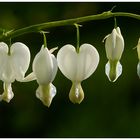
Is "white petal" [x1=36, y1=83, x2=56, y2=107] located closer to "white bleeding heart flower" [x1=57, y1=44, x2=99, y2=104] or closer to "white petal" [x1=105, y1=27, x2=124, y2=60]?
"white bleeding heart flower" [x1=57, y1=44, x2=99, y2=104]

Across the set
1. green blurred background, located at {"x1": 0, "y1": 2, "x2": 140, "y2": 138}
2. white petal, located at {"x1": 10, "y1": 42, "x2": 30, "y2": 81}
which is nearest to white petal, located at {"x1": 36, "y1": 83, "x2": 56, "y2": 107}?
white petal, located at {"x1": 10, "y1": 42, "x2": 30, "y2": 81}

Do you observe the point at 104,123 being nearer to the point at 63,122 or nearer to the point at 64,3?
the point at 63,122

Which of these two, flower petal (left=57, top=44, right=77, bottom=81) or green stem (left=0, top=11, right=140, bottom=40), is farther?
flower petal (left=57, top=44, right=77, bottom=81)

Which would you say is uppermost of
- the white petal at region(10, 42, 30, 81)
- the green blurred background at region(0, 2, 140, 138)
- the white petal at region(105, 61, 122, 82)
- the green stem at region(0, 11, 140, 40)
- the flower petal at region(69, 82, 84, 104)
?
the green stem at region(0, 11, 140, 40)

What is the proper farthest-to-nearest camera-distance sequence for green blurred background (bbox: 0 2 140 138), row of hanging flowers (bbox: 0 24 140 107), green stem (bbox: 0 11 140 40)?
green blurred background (bbox: 0 2 140 138) → row of hanging flowers (bbox: 0 24 140 107) → green stem (bbox: 0 11 140 40)

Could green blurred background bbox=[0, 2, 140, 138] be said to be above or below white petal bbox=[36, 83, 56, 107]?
below

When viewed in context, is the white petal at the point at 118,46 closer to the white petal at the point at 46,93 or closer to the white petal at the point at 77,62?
the white petal at the point at 77,62

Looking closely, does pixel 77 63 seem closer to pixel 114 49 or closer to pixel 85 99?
pixel 114 49

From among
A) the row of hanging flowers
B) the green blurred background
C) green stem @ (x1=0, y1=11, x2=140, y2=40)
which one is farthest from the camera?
the green blurred background

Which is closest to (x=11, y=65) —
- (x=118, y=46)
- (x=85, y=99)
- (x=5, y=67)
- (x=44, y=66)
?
(x=5, y=67)
